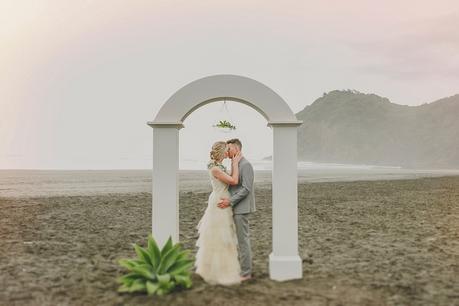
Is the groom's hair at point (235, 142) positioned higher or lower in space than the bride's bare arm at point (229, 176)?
higher

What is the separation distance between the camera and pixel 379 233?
1362 cm

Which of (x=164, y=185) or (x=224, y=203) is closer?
(x=224, y=203)

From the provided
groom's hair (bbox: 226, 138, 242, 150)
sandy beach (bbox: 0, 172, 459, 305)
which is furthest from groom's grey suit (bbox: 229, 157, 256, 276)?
sandy beach (bbox: 0, 172, 459, 305)

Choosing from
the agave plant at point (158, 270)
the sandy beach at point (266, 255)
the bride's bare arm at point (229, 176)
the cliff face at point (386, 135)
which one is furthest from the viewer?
the cliff face at point (386, 135)

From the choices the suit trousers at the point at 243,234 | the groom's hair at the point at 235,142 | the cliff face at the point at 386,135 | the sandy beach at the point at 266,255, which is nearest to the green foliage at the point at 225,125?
the groom's hair at the point at 235,142

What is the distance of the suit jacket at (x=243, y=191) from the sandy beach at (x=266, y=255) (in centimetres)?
129

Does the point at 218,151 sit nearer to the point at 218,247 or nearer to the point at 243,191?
the point at 243,191

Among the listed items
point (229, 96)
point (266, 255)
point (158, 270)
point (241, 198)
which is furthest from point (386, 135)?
point (158, 270)

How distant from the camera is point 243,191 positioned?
753cm

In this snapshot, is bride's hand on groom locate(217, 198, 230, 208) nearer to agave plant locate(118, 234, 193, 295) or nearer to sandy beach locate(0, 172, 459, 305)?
agave plant locate(118, 234, 193, 295)

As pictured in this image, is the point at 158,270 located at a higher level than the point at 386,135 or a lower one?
lower

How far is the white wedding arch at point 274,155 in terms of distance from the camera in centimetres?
790

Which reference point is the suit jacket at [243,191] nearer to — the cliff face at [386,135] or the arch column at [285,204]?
the arch column at [285,204]

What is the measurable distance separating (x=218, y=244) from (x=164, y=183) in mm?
1415
